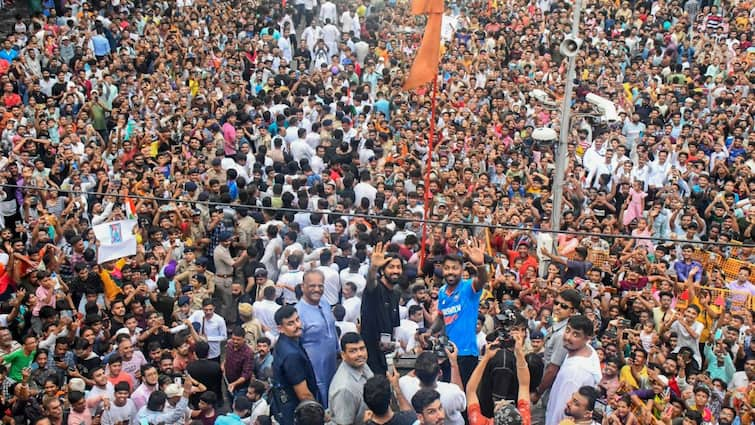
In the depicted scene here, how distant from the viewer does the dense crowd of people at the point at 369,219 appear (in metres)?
7.54

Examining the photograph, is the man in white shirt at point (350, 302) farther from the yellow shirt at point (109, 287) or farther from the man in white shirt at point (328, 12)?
the man in white shirt at point (328, 12)

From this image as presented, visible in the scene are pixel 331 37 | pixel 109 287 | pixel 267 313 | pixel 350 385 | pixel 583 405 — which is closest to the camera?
pixel 583 405

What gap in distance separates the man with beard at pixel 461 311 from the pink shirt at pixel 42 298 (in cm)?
372

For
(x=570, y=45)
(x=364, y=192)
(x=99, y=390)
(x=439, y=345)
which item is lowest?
(x=99, y=390)

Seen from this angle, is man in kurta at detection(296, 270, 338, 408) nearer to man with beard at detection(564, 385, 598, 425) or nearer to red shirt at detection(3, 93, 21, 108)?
man with beard at detection(564, 385, 598, 425)

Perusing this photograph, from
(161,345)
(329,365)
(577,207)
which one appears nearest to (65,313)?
(161,345)

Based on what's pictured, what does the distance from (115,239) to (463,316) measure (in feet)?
13.4

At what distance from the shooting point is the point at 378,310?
25.2 feet

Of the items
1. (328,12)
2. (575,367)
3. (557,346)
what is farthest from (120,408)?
(328,12)

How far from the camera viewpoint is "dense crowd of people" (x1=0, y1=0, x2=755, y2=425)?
7.54 m

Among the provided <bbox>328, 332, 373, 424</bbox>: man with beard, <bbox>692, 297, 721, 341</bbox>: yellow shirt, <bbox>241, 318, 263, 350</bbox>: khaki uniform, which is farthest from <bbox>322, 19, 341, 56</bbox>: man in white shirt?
<bbox>328, 332, 373, 424</bbox>: man with beard

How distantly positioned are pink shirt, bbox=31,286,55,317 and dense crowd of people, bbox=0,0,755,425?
2cm

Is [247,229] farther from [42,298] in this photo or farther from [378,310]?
[378,310]

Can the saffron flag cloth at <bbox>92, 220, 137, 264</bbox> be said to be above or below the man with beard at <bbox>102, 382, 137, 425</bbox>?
above
